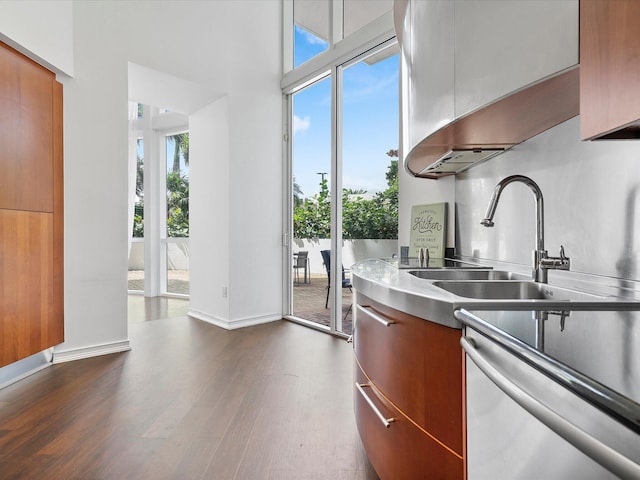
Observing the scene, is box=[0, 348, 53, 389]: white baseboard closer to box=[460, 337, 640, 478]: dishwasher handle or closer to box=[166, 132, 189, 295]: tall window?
box=[166, 132, 189, 295]: tall window

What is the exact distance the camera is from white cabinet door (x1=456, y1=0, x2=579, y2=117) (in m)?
0.89

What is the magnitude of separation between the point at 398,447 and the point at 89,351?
2.93 meters

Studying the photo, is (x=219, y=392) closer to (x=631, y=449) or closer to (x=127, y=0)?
(x=631, y=449)

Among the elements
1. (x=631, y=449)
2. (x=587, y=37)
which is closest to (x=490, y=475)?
(x=631, y=449)

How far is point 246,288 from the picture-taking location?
4.29 metres

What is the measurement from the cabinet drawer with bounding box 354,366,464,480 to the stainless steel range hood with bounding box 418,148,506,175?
1.23 meters

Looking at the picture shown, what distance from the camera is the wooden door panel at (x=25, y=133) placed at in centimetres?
253

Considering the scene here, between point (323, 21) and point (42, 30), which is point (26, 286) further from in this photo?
point (323, 21)

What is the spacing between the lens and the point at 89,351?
3.18 metres

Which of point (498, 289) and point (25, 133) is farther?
point (25, 133)

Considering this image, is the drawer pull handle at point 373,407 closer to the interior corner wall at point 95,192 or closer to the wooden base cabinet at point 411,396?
the wooden base cabinet at point 411,396

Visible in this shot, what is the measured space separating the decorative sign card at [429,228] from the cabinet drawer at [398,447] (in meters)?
1.38

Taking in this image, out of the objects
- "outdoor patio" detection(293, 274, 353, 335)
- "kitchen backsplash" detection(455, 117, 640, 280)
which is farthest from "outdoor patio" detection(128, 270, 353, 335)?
"kitchen backsplash" detection(455, 117, 640, 280)

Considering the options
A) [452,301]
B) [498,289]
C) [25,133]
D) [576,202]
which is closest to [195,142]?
[25,133]
